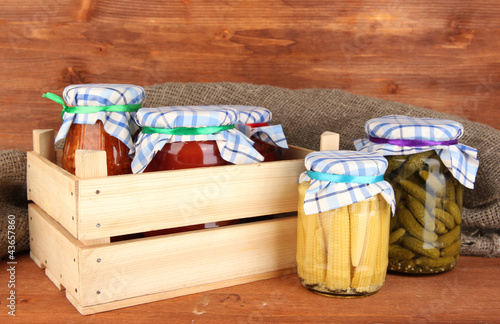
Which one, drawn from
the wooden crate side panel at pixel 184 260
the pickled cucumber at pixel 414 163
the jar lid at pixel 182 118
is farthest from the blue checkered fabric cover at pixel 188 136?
the pickled cucumber at pixel 414 163

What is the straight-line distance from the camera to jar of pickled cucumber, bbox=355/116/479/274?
0.78 meters

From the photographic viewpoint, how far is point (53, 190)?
2.56 ft

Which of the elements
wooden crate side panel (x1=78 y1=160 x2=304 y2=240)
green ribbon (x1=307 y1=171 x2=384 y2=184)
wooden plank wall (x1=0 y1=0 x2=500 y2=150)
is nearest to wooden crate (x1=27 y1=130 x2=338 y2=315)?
wooden crate side panel (x1=78 y1=160 x2=304 y2=240)

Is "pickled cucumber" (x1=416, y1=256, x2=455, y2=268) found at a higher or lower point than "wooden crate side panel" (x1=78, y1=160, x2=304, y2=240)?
lower

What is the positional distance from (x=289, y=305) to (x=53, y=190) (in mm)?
355

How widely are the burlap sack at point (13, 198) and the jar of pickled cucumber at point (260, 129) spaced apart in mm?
383

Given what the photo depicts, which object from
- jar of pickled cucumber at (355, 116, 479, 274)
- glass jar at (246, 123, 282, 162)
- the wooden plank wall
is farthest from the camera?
the wooden plank wall

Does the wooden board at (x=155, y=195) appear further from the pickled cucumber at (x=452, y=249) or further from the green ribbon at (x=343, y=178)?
the pickled cucumber at (x=452, y=249)

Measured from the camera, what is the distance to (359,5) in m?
1.24

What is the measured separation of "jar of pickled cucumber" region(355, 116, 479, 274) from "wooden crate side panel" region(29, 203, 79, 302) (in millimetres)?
431

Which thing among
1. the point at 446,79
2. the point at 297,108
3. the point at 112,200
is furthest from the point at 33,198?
the point at 446,79

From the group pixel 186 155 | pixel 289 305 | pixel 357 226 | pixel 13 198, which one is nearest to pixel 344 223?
pixel 357 226

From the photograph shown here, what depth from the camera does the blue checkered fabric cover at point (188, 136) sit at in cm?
73

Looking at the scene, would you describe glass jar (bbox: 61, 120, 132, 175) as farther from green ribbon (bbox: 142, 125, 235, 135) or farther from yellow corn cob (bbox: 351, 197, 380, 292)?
yellow corn cob (bbox: 351, 197, 380, 292)
